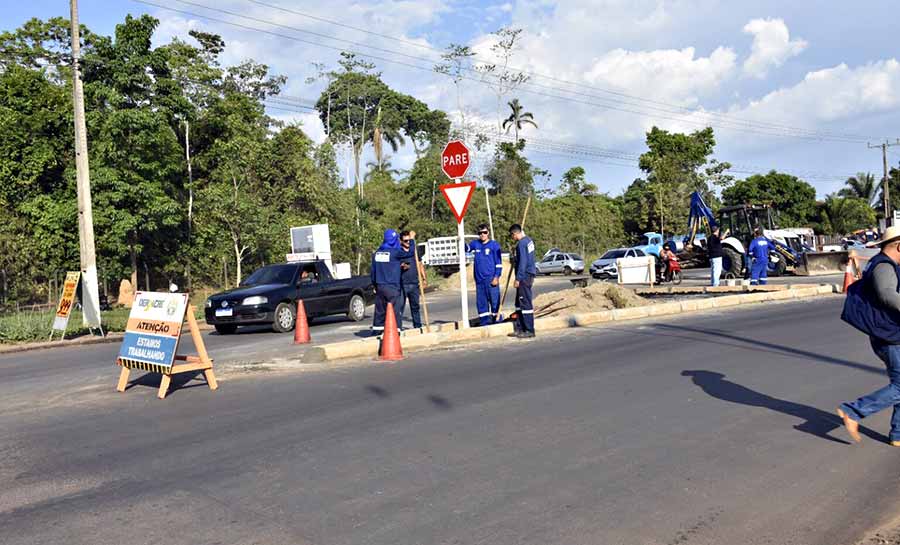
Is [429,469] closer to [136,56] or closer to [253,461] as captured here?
[253,461]

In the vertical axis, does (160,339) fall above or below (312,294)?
below

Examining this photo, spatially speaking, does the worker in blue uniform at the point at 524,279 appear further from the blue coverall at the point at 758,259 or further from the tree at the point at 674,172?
the tree at the point at 674,172

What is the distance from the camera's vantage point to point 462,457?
618cm

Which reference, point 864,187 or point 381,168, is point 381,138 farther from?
point 864,187

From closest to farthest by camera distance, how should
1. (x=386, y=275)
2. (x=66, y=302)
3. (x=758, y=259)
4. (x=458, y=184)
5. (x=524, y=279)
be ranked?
(x=386, y=275), (x=524, y=279), (x=458, y=184), (x=66, y=302), (x=758, y=259)

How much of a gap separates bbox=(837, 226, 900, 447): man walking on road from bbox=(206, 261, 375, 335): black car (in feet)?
42.6

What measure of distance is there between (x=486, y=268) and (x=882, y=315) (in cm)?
835

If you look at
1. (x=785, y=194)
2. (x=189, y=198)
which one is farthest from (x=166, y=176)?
(x=785, y=194)

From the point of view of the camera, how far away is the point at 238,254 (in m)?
32.4

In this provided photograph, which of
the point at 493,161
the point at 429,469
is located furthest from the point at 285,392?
the point at 493,161

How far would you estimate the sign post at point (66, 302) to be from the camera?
16.4 metres

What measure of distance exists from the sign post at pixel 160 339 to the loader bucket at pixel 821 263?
88.5 feet

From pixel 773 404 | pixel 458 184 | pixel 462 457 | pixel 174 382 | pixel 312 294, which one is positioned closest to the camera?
pixel 462 457

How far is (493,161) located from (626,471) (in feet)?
166
